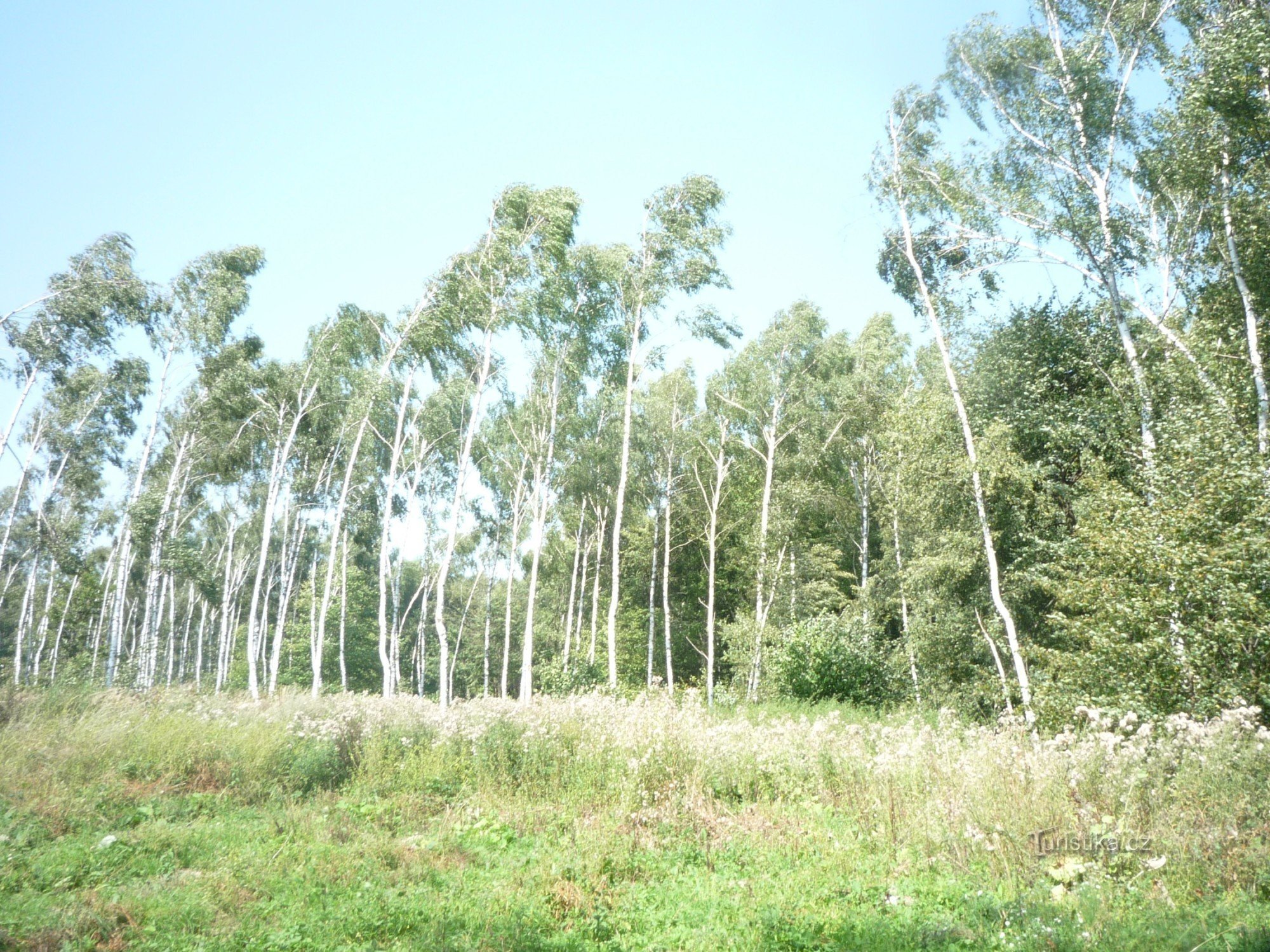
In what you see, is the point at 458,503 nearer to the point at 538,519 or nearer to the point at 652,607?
the point at 538,519

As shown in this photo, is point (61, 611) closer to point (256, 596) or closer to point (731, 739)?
point (256, 596)

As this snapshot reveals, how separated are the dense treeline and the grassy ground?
415cm

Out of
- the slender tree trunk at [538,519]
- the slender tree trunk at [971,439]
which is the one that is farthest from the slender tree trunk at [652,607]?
the slender tree trunk at [971,439]

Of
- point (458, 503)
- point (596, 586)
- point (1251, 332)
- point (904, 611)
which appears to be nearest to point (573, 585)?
point (596, 586)

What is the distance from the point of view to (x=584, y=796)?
7297 millimetres

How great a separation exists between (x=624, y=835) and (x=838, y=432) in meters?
21.5

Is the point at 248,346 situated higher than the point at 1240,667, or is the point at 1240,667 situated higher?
the point at 248,346

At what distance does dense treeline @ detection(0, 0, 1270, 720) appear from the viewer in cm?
1031

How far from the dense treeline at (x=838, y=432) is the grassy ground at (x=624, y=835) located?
4154 mm

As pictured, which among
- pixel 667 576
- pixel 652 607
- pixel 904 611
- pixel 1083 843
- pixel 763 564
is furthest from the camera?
pixel 667 576

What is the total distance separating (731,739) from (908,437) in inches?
412

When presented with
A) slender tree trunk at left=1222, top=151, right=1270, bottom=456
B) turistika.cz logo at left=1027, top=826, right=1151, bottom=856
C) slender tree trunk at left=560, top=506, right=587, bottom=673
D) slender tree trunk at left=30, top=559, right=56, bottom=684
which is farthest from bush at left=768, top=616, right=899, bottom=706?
slender tree trunk at left=30, top=559, right=56, bottom=684

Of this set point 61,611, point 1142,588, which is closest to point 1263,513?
point 1142,588

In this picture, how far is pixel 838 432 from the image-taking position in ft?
84.7
